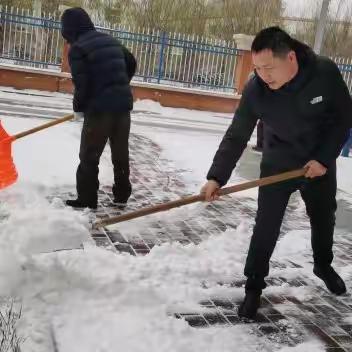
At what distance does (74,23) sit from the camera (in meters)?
4.63

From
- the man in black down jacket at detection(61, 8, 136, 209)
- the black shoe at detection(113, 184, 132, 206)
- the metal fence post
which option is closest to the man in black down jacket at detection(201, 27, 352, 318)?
the man in black down jacket at detection(61, 8, 136, 209)

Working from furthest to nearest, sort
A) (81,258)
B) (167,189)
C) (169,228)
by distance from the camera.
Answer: (167,189) → (169,228) → (81,258)

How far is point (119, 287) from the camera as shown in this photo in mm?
3283

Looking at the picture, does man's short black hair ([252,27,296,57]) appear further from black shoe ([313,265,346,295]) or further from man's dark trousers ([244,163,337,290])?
black shoe ([313,265,346,295])

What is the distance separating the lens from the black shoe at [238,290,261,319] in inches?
126

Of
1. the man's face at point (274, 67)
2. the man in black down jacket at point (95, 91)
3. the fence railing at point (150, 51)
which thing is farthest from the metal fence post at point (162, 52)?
the man's face at point (274, 67)

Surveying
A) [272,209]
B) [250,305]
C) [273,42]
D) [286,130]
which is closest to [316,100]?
[286,130]

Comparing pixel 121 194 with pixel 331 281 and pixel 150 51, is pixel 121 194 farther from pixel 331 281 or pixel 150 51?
pixel 150 51

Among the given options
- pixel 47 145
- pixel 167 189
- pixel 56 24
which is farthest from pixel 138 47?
pixel 167 189

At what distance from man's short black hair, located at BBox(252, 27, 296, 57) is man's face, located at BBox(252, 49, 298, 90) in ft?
0.07

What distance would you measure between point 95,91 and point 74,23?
610 millimetres

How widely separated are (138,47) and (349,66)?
19.2 feet

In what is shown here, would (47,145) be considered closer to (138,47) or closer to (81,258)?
(81,258)

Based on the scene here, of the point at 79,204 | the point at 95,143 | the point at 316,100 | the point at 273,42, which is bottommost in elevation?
the point at 79,204
